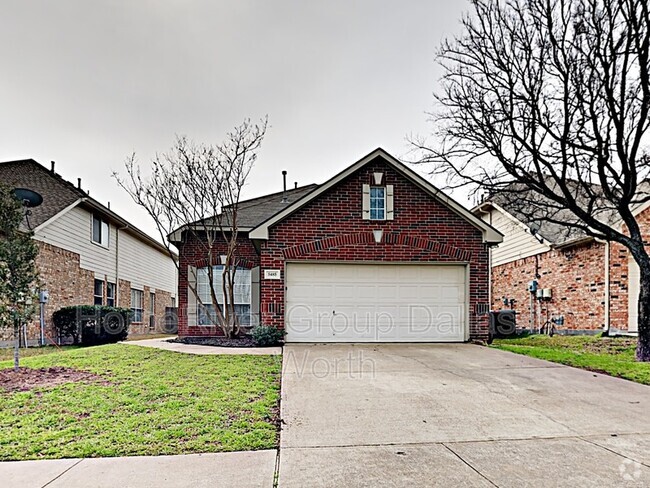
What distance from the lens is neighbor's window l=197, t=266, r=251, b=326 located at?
52.8 feet

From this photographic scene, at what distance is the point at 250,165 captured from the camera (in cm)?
1460

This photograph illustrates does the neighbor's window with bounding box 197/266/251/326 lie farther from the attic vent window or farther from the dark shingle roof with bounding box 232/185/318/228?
the attic vent window

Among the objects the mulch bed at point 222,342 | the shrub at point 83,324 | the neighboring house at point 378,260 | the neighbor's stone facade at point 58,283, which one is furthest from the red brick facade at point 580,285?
the neighbor's stone facade at point 58,283

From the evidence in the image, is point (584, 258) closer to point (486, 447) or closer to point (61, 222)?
point (486, 447)

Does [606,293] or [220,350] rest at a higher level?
[606,293]

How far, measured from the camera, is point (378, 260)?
13188 mm

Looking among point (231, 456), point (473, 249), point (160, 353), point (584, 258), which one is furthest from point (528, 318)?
point (231, 456)

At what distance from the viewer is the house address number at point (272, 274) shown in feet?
42.0

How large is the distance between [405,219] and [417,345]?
10.6 ft

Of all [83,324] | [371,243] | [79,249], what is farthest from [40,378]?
[79,249]

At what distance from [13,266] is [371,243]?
310 inches

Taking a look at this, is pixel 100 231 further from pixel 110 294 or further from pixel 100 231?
pixel 110 294

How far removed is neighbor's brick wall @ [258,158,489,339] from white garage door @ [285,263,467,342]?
308 millimetres

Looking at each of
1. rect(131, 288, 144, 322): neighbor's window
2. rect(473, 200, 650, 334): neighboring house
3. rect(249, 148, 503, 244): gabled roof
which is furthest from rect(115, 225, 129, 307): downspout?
rect(473, 200, 650, 334): neighboring house
